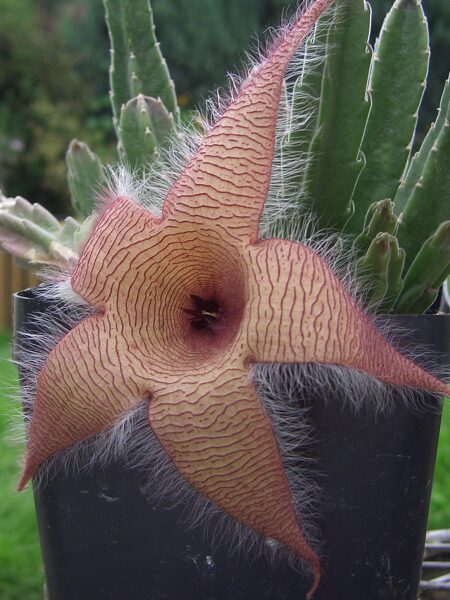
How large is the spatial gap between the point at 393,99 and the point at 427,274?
21 cm

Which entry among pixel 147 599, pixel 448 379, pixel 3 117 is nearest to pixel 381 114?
pixel 448 379

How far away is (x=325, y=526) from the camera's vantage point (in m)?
0.70

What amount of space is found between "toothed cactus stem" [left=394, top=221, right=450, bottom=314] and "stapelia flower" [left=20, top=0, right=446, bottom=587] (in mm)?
206

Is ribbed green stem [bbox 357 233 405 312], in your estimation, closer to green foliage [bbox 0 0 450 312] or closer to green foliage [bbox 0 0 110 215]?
green foliage [bbox 0 0 450 312]

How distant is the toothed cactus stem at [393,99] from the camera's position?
2.72ft

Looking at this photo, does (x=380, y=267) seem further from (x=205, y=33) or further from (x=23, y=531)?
(x=205, y=33)

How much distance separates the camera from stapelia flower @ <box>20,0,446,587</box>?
0.55m

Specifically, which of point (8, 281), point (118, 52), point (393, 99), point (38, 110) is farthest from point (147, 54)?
point (38, 110)

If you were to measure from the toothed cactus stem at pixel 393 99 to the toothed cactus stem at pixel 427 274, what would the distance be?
0.28ft

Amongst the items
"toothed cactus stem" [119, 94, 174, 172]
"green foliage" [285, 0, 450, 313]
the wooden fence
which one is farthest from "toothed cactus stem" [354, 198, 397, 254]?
the wooden fence

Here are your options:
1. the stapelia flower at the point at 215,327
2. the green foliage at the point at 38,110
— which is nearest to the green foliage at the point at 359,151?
the stapelia flower at the point at 215,327

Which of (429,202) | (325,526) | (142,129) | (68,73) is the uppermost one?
(68,73)

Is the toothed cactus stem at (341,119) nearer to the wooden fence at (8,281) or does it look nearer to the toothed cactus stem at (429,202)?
the toothed cactus stem at (429,202)

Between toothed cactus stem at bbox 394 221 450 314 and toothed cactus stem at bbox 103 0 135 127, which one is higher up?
toothed cactus stem at bbox 103 0 135 127
